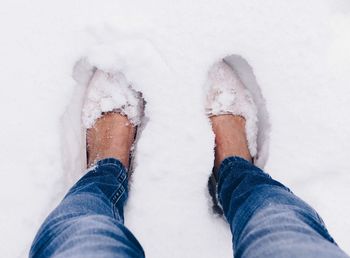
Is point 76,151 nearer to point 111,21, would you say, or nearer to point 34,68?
point 34,68

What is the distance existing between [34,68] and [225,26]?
0.50 meters

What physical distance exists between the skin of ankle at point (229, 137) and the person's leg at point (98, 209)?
Answer: 230mm

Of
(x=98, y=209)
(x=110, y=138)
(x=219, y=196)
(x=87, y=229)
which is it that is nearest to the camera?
(x=87, y=229)

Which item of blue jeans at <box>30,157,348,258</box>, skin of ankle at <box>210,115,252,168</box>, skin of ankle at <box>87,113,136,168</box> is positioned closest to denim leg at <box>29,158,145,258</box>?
blue jeans at <box>30,157,348,258</box>

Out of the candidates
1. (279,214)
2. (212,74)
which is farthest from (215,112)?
(279,214)

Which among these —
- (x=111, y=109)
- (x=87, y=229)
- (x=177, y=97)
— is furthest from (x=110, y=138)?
(x=87, y=229)

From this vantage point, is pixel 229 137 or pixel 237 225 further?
pixel 229 137

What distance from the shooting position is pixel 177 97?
1063 millimetres

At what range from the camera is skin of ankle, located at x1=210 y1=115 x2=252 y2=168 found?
1.07 meters

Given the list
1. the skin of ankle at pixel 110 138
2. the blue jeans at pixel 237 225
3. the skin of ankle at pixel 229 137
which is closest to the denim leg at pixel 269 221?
the blue jeans at pixel 237 225

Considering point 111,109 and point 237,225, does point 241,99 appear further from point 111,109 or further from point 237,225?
point 237,225

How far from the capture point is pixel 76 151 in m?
1.11

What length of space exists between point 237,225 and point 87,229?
28 centimetres

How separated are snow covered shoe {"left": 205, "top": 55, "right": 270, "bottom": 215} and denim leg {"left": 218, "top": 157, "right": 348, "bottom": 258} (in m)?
0.21
